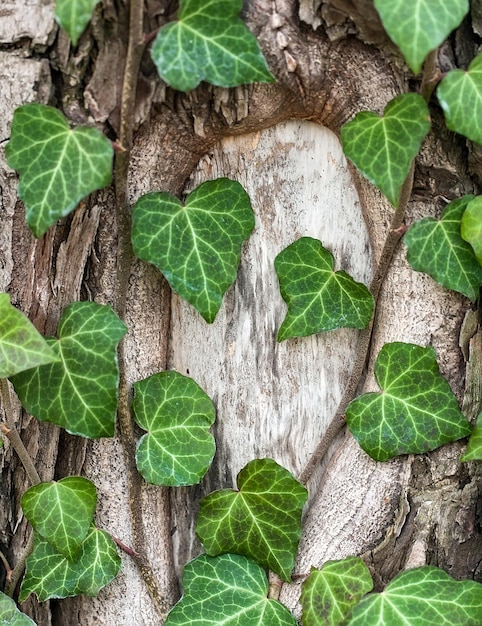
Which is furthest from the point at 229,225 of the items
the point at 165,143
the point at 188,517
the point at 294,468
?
the point at 188,517

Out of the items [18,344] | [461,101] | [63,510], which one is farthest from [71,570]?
[461,101]

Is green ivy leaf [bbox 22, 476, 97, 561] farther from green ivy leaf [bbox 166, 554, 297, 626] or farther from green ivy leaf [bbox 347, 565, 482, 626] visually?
green ivy leaf [bbox 347, 565, 482, 626]

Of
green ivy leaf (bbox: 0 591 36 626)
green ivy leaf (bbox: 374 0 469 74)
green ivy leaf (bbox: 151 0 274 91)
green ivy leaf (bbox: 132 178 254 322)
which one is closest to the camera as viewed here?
green ivy leaf (bbox: 374 0 469 74)

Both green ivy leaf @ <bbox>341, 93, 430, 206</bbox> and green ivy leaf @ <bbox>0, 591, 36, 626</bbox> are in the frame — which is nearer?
green ivy leaf @ <bbox>341, 93, 430, 206</bbox>

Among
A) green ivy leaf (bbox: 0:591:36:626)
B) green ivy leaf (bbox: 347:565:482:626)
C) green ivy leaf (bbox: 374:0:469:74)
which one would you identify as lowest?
green ivy leaf (bbox: 0:591:36:626)

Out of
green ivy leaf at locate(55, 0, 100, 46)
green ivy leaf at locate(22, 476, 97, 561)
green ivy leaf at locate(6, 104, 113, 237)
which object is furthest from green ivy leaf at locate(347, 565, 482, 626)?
green ivy leaf at locate(55, 0, 100, 46)

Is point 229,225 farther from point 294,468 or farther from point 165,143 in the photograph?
point 294,468

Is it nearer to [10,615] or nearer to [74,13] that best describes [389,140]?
[74,13]

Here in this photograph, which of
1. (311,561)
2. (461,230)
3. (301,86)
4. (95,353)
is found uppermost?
(301,86)
